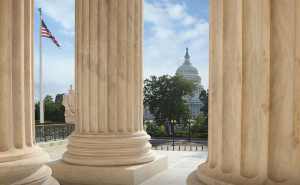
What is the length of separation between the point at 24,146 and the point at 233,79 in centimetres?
1409

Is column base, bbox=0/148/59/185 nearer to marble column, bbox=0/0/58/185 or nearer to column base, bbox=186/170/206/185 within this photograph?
marble column, bbox=0/0/58/185

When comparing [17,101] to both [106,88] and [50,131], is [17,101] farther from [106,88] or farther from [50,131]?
[50,131]

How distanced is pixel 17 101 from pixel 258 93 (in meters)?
14.9

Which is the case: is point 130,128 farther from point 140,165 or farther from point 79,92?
point 79,92

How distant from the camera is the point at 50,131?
8181 cm

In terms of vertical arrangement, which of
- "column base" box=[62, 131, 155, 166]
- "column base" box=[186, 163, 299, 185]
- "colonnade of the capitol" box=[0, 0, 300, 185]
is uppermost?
"colonnade of the capitol" box=[0, 0, 300, 185]

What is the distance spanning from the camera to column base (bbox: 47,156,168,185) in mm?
33844

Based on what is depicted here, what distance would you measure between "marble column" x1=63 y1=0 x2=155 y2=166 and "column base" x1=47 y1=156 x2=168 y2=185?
809 mm

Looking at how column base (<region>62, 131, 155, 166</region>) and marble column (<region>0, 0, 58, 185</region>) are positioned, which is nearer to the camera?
marble column (<region>0, 0, 58, 185</region>)

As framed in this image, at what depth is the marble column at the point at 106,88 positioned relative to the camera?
3578 cm

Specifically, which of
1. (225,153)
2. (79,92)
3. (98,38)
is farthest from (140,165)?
(225,153)

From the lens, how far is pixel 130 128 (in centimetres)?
3712

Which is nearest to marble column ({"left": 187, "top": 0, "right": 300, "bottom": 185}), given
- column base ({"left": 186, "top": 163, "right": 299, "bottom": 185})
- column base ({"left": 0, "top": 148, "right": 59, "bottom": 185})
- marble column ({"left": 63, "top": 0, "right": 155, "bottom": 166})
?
column base ({"left": 186, "top": 163, "right": 299, "bottom": 185})

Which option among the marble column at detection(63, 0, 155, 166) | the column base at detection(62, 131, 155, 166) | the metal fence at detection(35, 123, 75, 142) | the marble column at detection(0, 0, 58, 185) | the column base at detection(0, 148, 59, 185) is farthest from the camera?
the metal fence at detection(35, 123, 75, 142)
